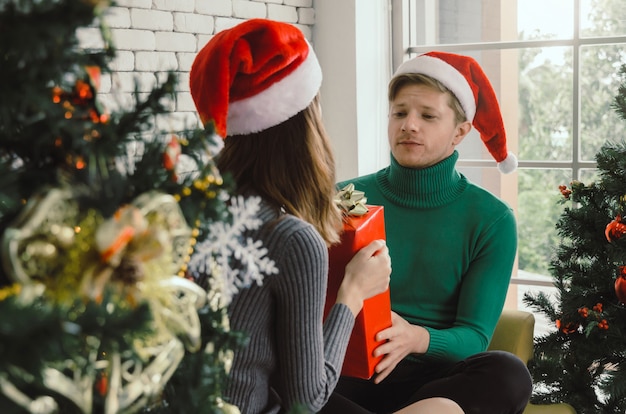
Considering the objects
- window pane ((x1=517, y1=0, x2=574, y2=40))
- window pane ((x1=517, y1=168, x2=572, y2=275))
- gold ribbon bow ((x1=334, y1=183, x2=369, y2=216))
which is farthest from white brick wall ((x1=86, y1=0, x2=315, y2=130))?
window pane ((x1=517, y1=168, x2=572, y2=275))

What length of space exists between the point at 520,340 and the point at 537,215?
3.25ft

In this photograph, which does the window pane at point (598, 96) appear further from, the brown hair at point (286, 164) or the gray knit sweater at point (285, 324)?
the gray knit sweater at point (285, 324)

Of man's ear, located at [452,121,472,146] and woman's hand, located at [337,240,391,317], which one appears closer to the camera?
woman's hand, located at [337,240,391,317]

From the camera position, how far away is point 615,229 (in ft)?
6.48

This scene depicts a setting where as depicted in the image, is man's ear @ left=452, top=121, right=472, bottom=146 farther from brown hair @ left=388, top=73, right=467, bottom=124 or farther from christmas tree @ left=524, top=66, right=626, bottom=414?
christmas tree @ left=524, top=66, right=626, bottom=414

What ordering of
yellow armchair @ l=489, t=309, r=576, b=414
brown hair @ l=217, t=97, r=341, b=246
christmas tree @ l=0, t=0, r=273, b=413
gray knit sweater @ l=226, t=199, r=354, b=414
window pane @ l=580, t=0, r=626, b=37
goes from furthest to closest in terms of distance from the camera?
window pane @ l=580, t=0, r=626, b=37, yellow armchair @ l=489, t=309, r=576, b=414, brown hair @ l=217, t=97, r=341, b=246, gray knit sweater @ l=226, t=199, r=354, b=414, christmas tree @ l=0, t=0, r=273, b=413

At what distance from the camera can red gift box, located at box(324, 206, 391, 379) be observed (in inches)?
60.6

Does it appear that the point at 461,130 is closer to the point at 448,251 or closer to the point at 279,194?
the point at 448,251

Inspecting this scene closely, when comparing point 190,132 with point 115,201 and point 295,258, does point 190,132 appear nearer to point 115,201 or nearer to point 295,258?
point 115,201

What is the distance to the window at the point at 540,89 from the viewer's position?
9.38 ft

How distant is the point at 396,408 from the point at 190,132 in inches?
52.0

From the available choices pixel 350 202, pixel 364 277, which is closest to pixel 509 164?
pixel 350 202

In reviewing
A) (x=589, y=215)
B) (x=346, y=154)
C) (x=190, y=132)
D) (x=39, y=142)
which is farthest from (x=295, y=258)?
(x=346, y=154)

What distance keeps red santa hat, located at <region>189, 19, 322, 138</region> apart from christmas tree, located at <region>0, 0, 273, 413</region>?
1.59 feet
